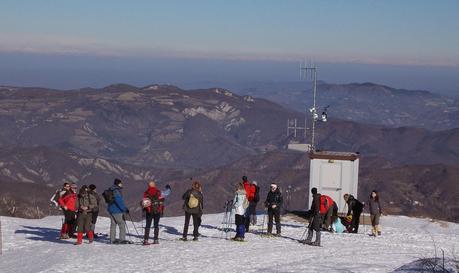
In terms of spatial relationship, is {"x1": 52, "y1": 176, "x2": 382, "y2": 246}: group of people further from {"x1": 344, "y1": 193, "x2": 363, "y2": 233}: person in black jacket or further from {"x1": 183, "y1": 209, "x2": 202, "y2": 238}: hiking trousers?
{"x1": 344, "y1": 193, "x2": 363, "y2": 233}: person in black jacket

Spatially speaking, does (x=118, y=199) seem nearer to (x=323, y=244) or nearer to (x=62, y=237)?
(x=62, y=237)

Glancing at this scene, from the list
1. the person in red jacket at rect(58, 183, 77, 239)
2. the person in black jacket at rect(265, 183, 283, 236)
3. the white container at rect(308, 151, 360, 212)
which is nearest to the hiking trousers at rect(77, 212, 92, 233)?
the person in red jacket at rect(58, 183, 77, 239)

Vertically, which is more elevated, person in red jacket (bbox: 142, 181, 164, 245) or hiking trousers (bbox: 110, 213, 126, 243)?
person in red jacket (bbox: 142, 181, 164, 245)

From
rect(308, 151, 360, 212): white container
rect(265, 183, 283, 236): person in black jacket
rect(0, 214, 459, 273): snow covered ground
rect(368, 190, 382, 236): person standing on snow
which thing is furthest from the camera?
rect(308, 151, 360, 212): white container

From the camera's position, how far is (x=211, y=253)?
2052 centimetres

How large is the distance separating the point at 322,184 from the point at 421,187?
135 meters

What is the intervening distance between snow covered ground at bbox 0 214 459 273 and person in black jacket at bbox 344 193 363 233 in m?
0.43

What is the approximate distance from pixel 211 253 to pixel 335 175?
1034 cm

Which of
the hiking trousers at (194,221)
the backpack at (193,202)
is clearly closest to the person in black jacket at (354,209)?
the hiking trousers at (194,221)

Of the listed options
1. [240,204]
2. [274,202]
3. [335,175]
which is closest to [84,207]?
[240,204]

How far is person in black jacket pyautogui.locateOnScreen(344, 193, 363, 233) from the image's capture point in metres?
25.7

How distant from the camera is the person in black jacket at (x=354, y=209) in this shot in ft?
84.4

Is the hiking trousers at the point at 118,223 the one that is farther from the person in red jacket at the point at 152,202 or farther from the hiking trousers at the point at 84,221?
the person in red jacket at the point at 152,202

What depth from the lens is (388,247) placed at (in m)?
23.3
